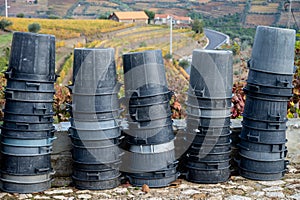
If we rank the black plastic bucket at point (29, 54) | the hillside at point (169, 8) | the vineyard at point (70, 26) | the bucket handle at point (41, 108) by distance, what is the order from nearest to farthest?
the black plastic bucket at point (29, 54) → the bucket handle at point (41, 108) → the hillside at point (169, 8) → the vineyard at point (70, 26)

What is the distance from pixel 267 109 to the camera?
4.42 metres

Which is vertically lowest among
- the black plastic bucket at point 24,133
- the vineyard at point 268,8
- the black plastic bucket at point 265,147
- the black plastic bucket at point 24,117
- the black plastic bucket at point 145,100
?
the black plastic bucket at point 265,147

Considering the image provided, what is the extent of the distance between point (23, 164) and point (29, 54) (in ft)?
3.16

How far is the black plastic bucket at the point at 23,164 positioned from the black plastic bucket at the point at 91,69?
71 cm

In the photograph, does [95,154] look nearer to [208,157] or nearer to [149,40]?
[208,157]

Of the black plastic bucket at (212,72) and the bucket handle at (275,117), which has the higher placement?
the black plastic bucket at (212,72)

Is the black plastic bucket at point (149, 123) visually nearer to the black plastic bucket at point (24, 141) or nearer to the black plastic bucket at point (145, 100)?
the black plastic bucket at point (145, 100)

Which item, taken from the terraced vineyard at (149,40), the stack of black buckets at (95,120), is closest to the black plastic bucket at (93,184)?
the stack of black buckets at (95,120)

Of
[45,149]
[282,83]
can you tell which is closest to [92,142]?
[45,149]

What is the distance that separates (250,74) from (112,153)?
157 centimetres

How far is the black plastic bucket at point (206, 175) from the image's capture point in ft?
14.5

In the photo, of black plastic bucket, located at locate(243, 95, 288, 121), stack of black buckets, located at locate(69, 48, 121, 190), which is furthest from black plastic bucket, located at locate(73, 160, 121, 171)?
black plastic bucket, located at locate(243, 95, 288, 121)

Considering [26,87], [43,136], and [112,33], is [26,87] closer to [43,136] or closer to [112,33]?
[43,136]

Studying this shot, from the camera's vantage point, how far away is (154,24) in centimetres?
3366
